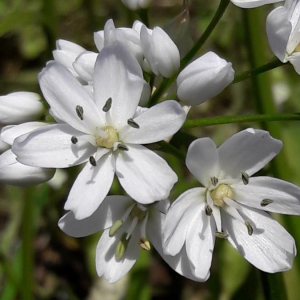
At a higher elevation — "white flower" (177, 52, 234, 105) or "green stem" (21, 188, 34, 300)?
"white flower" (177, 52, 234, 105)

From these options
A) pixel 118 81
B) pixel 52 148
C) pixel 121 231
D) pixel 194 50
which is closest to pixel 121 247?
pixel 121 231

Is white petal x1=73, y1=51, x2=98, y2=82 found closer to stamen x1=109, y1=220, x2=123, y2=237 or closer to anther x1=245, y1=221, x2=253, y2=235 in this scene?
stamen x1=109, y1=220, x2=123, y2=237

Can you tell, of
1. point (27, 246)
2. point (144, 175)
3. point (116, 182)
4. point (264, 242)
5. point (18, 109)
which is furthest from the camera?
point (116, 182)

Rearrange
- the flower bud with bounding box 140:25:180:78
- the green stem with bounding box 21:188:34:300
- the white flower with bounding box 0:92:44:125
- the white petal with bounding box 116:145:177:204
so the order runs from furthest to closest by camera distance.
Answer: the green stem with bounding box 21:188:34:300
the white flower with bounding box 0:92:44:125
the flower bud with bounding box 140:25:180:78
the white petal with bounding box 116:145:177:204

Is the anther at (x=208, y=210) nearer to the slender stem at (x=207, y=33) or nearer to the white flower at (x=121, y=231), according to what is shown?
the white flower at (x=121, y=231)

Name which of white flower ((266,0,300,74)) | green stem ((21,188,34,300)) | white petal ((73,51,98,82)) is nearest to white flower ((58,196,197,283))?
white petal ((73,51,98,82))

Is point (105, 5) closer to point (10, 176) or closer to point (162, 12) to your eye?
point (162, 12)

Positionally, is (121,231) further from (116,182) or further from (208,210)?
(116,182)
